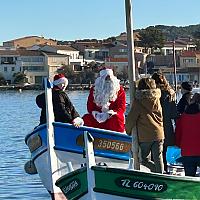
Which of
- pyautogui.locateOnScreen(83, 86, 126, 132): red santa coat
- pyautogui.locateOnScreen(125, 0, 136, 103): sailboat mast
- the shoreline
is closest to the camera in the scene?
pyautogui.locateOnScreen(125, 0, 136, 103): sailboat mast

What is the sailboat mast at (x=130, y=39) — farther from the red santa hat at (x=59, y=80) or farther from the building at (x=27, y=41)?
the building at (x=27, y=41)

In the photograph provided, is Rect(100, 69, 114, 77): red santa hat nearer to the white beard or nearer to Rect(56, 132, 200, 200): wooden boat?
the white beard

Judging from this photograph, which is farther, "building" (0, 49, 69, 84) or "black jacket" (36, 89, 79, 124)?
"building" (0, 49, 69, 84)

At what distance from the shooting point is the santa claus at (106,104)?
37.6 feet

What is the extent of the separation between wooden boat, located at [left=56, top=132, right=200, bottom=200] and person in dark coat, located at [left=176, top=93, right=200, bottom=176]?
1.06 m

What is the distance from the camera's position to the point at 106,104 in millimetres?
11562

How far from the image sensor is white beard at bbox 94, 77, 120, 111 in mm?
11453

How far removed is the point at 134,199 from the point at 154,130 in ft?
4.23

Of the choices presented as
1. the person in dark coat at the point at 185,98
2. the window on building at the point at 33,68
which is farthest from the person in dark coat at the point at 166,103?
the window on building at the point at 33,68

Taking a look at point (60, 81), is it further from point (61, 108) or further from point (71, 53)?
point (71, 53)

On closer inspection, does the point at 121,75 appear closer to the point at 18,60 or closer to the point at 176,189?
the point at 18,60

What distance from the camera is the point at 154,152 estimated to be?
33.2 ft

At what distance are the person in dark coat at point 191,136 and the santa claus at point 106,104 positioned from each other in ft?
5.48

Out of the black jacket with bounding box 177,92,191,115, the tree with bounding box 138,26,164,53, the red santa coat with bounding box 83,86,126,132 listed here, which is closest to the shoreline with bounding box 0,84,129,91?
the tree with bounding box 138,26,164,53
